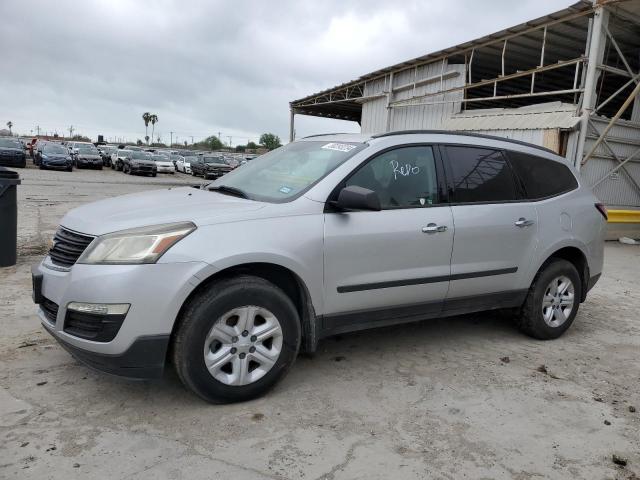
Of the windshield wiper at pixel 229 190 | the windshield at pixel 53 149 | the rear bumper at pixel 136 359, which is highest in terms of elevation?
the windshield at pixel 53 149

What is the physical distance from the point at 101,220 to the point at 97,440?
128cm

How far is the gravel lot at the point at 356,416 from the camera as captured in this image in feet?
8.66

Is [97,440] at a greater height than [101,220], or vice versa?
[101,220]

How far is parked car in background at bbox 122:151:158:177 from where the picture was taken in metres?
30.2

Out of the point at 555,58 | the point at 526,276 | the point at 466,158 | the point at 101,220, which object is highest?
the point at 555,58

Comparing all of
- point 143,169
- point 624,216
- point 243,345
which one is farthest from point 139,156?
point 243,345

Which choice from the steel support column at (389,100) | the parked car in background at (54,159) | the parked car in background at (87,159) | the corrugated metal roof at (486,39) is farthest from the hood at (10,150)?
the steel support column at (389,100)

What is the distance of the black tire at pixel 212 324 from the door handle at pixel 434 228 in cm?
116

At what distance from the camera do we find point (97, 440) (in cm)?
275

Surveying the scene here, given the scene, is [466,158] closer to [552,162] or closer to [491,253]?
[491,253]

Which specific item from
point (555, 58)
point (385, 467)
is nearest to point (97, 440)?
point (385, 467)

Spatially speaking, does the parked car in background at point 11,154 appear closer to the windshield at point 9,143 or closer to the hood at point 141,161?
the windshield at point 9,143

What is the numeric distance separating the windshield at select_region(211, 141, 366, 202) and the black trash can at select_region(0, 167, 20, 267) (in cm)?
345

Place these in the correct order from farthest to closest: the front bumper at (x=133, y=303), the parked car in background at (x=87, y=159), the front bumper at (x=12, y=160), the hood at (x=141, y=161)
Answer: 1. the parked car in background at (x=87, y=159)
2. the hood at (x=141, y=161)
3. the front bumper at (x=12, y=160)
4. the front bumper at (x=133, y=303)
